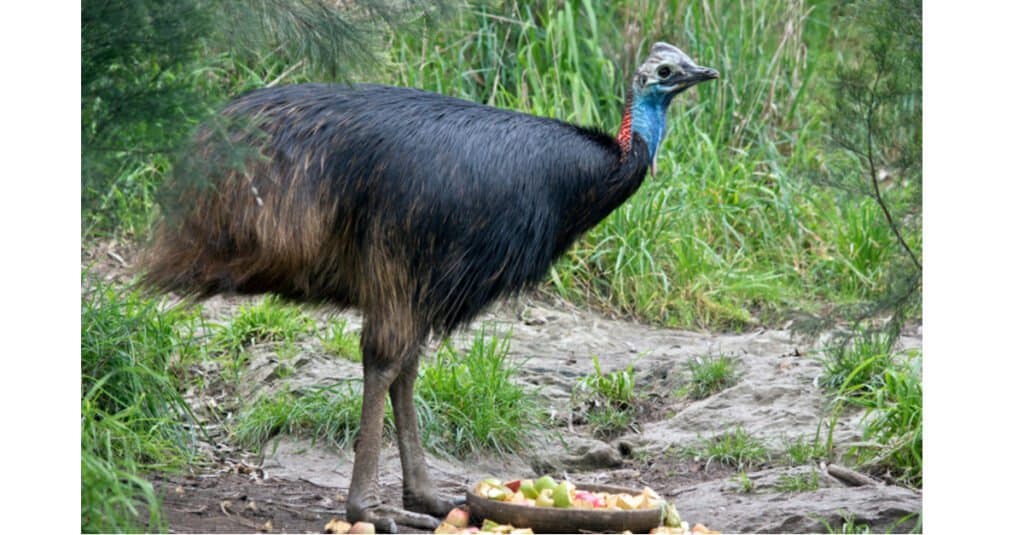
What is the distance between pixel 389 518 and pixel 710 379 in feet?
7.20

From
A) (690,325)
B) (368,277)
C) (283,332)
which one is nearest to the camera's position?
(368,277)

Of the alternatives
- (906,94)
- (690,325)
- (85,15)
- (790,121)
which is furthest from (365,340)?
(790,121)

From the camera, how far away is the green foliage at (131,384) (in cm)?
483

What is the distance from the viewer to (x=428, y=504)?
15.9 feet

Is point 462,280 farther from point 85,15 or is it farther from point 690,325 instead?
point 690,325

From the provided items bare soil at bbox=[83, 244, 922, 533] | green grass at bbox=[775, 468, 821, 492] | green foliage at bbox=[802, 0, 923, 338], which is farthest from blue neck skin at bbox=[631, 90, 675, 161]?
green grass at bbox=[775, 468, 821, 492]

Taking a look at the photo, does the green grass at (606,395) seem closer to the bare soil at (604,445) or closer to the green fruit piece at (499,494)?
Answer: the bare soil at (604,445)

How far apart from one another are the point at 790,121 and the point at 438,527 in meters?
4.82

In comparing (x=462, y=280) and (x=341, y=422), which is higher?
(x=462, y=280)

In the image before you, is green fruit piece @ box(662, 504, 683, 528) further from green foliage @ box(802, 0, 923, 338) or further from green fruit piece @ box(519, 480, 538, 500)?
green foliage @ box(802, 0, 923, 338)

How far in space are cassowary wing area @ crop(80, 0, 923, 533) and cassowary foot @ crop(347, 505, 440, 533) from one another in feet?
0.75

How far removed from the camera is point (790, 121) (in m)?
8.69

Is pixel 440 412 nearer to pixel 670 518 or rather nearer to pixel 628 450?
pixel 628 450

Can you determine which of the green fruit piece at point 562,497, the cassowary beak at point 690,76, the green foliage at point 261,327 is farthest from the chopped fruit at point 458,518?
the green foliage at point 261,327
